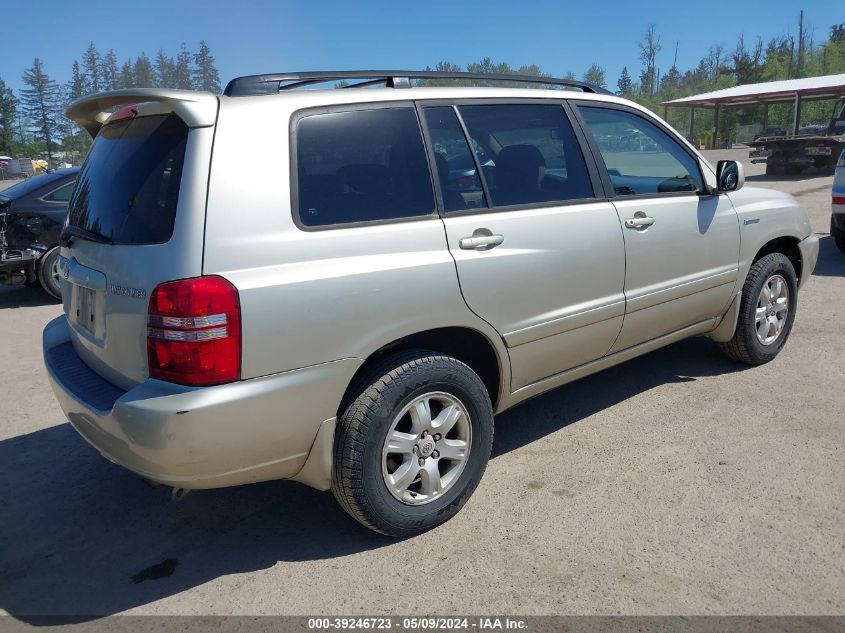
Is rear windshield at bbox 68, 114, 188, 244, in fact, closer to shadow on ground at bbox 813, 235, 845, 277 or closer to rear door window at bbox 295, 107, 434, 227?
rear door window at bbox 295, 107, 434, 227

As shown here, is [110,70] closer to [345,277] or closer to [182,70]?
[182,70]

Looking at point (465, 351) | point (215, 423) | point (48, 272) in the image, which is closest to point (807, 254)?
point (465, 351)

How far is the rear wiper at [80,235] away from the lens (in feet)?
9.39

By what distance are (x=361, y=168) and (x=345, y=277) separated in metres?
0.52

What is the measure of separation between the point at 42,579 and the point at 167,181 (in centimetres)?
172

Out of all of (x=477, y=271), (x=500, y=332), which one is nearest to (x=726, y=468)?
(x=500, y=332)

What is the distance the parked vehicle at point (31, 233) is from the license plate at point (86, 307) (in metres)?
5.59

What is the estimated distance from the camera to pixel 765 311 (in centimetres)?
482

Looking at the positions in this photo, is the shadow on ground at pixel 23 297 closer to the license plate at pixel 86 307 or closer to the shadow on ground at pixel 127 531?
the shadow on ground at pixel 127 531

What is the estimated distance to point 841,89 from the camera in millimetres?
30734

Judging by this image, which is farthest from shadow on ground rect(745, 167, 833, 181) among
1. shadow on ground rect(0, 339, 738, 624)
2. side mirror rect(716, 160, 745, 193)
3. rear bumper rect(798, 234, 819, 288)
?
shadow on ground rect(0, 339, 738, 624)

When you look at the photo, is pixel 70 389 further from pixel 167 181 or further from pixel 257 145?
pixel 257 145

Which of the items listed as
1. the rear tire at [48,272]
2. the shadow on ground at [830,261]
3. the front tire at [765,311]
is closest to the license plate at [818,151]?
the shadow on ground at [830,261]

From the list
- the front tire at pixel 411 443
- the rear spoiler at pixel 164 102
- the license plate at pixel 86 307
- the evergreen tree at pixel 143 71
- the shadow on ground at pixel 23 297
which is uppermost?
the evergreen tree at pixel 143 71
